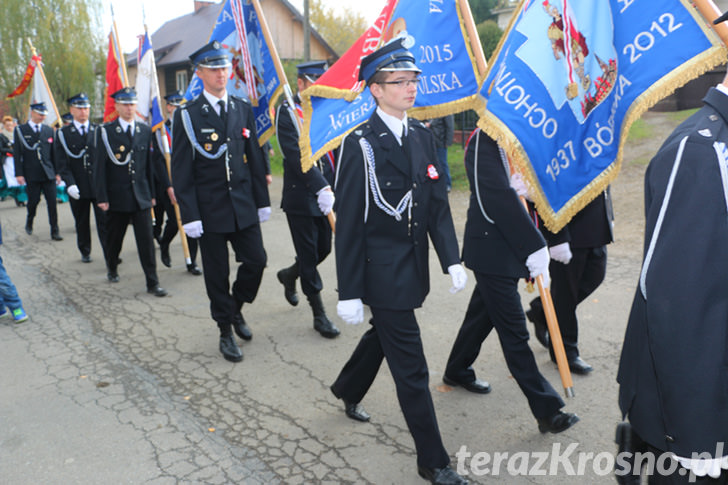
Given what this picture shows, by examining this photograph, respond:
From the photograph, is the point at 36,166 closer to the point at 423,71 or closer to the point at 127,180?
the point at 127,180

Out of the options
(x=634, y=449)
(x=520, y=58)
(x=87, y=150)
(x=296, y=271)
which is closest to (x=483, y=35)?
(x=87, y=150)

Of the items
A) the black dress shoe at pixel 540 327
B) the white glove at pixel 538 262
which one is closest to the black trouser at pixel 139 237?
the black dress shoe at pixel 540 327

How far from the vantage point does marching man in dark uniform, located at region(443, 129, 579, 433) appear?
3270mm

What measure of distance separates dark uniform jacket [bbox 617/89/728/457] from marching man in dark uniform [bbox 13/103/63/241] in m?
9.62

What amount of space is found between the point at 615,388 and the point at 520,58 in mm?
2200

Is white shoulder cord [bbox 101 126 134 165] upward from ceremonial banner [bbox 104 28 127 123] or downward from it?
downward

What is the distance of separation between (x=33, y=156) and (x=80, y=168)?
7.88 ft

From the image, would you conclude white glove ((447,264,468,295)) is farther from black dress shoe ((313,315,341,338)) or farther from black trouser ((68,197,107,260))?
black trouser ((68,197,107,260))

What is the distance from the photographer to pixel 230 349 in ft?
15.4

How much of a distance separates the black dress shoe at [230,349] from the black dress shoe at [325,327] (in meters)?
0.71

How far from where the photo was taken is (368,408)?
3.88 m

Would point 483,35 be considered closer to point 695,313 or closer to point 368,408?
point 368,408

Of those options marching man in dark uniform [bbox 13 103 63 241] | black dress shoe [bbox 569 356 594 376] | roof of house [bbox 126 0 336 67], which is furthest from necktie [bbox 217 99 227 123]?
roof of house [bbox 126 0 336 67]

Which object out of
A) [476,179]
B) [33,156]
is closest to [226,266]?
[476,179]
